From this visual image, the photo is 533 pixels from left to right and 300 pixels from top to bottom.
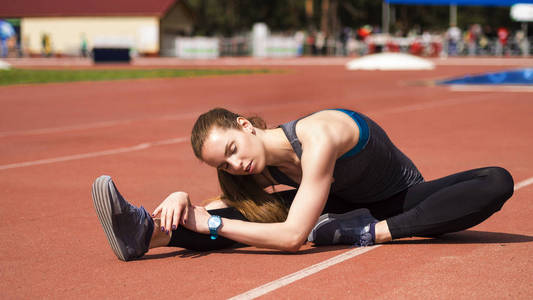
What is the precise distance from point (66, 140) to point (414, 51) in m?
42.0

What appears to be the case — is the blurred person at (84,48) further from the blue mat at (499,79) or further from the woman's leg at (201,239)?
the woman's leg at (201,239)

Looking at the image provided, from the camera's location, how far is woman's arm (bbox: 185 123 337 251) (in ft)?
13.2

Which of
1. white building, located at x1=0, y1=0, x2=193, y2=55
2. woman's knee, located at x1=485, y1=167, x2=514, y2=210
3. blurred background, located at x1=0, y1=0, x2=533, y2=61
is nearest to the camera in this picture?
woman's knee, located at x1=485, y1=167, x2=514, y2=210

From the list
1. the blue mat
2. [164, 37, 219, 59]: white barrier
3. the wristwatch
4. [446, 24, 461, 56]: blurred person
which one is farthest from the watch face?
[164, 37, 219, 59]: white barrier

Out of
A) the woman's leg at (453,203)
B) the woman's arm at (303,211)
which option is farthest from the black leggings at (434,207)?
the woman's arm at (303,211)

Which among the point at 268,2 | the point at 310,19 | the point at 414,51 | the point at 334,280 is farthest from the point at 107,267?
the point at 268,2

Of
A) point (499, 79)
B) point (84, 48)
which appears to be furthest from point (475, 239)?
point (84, 48)

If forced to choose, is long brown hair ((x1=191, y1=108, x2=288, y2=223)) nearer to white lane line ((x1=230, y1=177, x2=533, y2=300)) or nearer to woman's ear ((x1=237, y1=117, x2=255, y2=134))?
woman's ear ((x1=237, y1=117, x2=255, y2=134))

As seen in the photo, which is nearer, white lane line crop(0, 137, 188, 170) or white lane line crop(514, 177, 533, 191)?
white lane line crop(514, 177, 533, 191)

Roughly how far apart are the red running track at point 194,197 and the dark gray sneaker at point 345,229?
0.23ft

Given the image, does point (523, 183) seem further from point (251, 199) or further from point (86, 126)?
point (86, 126)

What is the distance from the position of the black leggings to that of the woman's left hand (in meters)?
0.10

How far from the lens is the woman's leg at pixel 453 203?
14.2 ft

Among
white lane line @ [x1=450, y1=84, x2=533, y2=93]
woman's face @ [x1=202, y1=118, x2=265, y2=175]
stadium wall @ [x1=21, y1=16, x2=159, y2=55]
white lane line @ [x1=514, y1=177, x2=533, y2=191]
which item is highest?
stadium wall @ [x1=21, y1=16, x2=159, y2=55]
